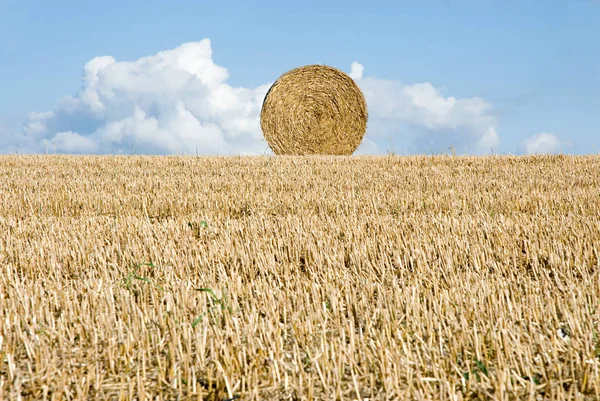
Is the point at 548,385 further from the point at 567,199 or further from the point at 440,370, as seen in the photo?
the point at 567,199

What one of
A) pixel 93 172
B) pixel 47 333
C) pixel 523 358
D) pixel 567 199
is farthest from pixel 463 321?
pixel 93 172

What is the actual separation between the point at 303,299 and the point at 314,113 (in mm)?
14254

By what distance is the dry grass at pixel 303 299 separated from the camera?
2.06 m

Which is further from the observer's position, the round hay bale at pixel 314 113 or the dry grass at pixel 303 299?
the round hay bale at pixel 314 113

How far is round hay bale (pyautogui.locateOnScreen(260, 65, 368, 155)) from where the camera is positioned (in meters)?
16.7

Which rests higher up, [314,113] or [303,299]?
[314,113]

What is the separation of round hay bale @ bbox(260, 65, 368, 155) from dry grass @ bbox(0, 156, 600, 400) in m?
10.3

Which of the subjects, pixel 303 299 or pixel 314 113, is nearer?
pixel 303 299

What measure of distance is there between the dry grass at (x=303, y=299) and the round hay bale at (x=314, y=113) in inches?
406

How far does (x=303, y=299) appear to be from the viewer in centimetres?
293

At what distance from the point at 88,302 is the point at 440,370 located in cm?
183

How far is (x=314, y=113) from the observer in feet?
55.3

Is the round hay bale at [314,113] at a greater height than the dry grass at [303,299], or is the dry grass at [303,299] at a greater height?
the round hay bale at [314,113]

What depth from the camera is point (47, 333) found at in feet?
8.27
